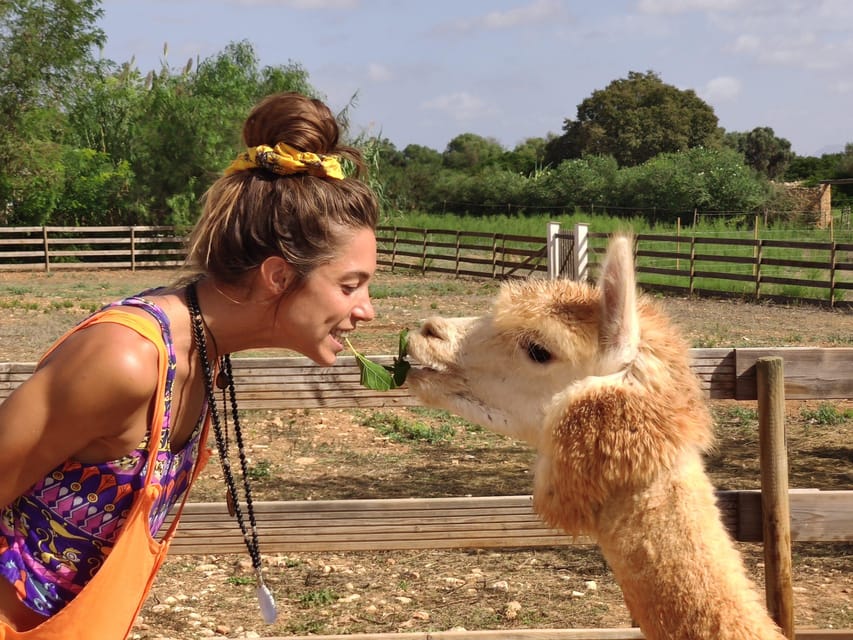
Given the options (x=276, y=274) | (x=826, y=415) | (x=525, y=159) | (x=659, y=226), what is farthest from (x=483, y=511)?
(x=525, y=159)

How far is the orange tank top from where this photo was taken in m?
1.75

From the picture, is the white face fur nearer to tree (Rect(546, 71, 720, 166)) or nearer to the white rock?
the white rock

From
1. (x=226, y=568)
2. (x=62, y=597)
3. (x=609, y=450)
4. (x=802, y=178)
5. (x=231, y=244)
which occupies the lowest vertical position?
(x=226, y=568)

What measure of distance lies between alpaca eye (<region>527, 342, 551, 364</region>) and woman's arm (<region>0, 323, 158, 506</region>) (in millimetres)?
1085

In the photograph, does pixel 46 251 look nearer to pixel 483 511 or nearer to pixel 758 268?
pixel 758 268

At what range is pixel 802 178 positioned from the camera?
199 feet

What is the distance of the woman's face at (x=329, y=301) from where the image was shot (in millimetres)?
1981

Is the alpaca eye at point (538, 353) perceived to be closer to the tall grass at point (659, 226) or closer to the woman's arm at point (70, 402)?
the woman's arm at point (70, 402)

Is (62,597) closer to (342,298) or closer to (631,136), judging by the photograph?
(342,298)

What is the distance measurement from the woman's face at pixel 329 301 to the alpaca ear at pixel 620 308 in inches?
24.3

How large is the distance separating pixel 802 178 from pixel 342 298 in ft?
213

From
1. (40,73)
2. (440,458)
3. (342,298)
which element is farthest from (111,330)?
(40,73)

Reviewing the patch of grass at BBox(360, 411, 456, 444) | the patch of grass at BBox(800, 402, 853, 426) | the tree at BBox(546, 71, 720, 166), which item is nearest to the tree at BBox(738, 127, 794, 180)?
the tree at BBox(546, 71, 720, 166)

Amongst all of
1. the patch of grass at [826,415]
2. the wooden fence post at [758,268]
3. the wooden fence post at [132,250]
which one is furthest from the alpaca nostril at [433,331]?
the wooden fence post at [132,250]
